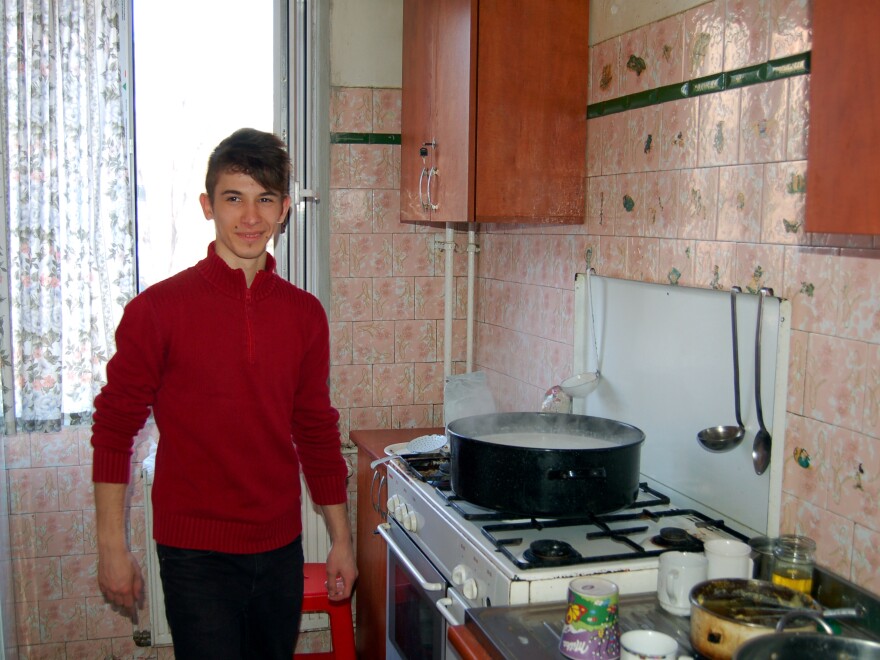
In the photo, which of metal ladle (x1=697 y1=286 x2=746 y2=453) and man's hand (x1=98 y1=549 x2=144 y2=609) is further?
metal ladle (x1=697 y1=286 x2=746 y2=453)

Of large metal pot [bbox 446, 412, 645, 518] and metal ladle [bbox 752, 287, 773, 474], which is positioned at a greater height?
metal ladle [bbox 752, 287, 773, 474]

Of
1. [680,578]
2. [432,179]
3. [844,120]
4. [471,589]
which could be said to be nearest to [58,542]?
[432,179]

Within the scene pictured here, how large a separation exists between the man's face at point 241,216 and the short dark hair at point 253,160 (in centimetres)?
1

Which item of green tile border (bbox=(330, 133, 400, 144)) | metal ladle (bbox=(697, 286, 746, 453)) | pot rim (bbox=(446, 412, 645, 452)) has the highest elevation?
green tile border (bbox=(330, 133, 400, 144))

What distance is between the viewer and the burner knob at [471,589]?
68.4 inches

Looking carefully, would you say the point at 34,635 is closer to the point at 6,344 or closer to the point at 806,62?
the point at 6,344

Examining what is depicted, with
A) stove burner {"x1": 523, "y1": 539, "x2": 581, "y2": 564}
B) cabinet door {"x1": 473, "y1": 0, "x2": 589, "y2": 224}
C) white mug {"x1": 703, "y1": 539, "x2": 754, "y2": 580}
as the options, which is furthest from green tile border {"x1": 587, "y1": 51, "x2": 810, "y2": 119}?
stove burner {"x1": 523, "y1": 539, "x2": 581, "y2": 564}

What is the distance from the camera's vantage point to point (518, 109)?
7.61ft

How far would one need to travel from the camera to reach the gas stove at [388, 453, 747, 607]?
1627 millimetres

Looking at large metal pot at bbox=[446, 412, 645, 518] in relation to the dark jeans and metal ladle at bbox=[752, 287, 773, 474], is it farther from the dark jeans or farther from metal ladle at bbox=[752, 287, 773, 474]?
the dark jeans

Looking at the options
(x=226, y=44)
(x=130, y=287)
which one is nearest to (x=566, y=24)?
(x=226, y=44)

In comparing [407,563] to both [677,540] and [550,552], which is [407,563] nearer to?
[550,552]

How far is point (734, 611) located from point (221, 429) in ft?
→ 3.14

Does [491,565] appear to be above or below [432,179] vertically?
below
